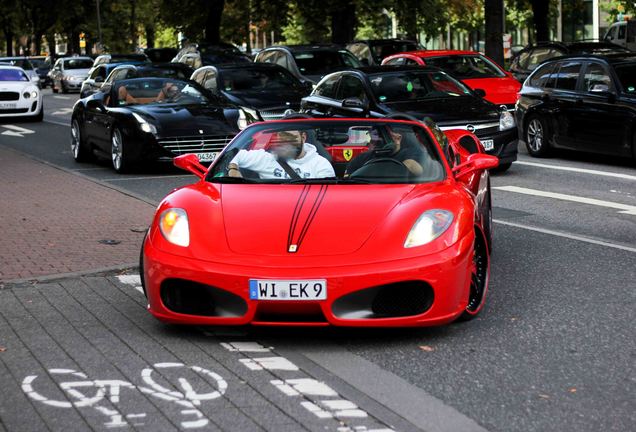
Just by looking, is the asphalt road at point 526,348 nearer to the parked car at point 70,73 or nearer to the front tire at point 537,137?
the front tire at point 537,137

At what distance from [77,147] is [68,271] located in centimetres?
1101

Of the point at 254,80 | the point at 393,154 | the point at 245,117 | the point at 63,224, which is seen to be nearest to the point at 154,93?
the point at 245,117

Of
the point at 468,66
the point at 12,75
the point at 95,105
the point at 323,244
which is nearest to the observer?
the point at 323,244

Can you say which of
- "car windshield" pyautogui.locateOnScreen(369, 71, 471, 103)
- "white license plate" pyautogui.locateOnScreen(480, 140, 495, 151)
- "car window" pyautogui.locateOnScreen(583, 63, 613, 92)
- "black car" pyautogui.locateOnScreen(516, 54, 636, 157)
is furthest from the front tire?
"white license plate" pyautogui.locateOnScreen(480, 140, 495, 151)

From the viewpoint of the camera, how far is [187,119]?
17.8 metres

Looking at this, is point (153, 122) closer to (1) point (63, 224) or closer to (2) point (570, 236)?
(1) point (63, 224)

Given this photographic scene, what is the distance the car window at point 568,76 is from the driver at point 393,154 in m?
11.3

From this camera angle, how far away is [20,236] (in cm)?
1129

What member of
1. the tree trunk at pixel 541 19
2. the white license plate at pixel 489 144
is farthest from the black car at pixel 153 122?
the tree trunk at pixel 541 19

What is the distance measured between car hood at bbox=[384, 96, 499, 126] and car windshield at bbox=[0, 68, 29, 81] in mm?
18479

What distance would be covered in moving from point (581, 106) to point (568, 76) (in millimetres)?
912

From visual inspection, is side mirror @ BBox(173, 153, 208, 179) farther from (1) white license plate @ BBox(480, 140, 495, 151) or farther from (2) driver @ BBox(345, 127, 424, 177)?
(1) white license plate @ BBox(480, 140, 495, 151)

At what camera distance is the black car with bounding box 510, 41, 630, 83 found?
93.1ft

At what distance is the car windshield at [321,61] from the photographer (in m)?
29.2
